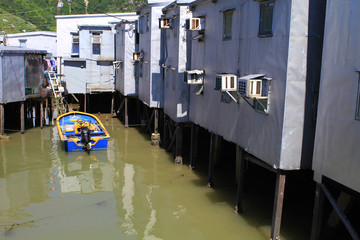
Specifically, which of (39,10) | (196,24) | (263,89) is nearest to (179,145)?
(196,24)

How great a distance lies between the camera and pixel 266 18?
30.4 ft

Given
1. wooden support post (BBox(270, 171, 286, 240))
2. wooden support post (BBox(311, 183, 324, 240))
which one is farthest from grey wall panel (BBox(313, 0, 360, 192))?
wooden support post (BBox(270, 171, 286, 240))

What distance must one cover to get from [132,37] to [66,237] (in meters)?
17.5

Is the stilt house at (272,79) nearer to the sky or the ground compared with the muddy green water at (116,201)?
A: nearer to the sky

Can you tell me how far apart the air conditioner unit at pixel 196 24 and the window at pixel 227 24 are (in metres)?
2.05

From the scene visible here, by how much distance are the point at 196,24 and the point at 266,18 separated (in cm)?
504

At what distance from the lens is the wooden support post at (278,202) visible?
29.2 feet

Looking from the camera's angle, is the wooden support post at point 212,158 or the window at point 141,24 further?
the window at point 141,24

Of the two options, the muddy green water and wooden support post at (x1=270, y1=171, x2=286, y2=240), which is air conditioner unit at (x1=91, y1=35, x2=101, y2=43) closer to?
the muddy green water

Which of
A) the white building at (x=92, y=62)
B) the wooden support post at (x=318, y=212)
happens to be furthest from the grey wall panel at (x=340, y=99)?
the white building at (x=92, y=62)

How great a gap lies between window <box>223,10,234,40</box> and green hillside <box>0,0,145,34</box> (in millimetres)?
42316

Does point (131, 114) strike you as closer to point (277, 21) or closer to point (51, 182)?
point (51, 182)

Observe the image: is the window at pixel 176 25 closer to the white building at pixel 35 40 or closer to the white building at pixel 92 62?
the white building at pixel 92 62

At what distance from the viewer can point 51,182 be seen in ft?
48.3
